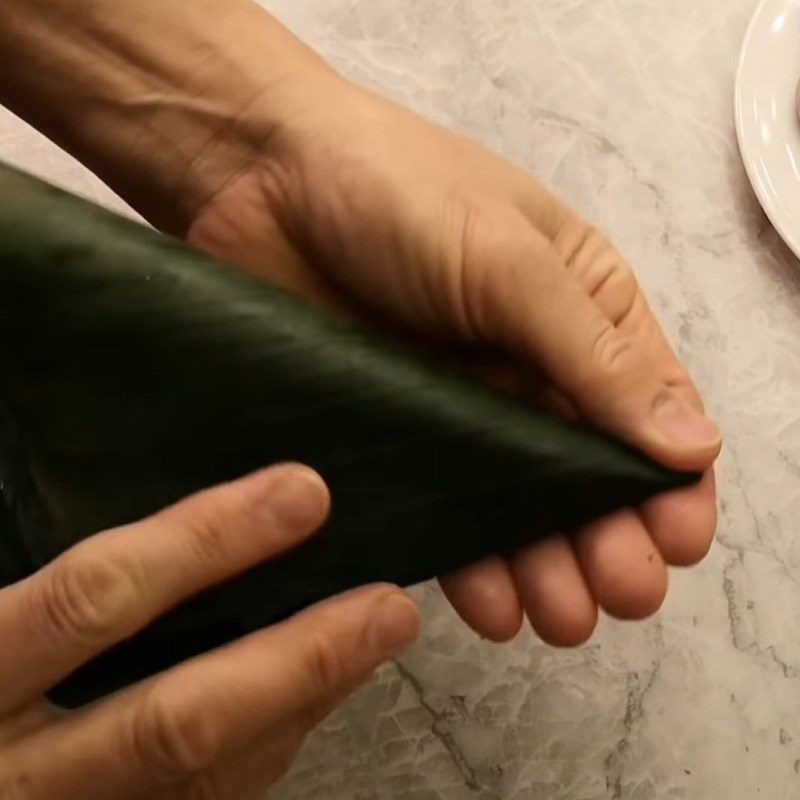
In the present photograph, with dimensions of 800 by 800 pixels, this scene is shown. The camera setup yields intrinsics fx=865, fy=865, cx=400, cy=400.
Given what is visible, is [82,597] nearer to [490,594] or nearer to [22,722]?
[22,722]

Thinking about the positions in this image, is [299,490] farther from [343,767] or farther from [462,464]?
[343,767]

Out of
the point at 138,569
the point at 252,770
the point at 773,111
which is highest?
the point at 773,111

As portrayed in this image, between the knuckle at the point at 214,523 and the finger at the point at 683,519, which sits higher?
the finger at the point at 683,519

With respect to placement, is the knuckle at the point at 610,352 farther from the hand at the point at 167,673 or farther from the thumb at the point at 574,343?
the hand at the point at 167,673

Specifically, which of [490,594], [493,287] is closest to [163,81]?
[493,287]

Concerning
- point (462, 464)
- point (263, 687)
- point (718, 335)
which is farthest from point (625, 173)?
point (263, 687)

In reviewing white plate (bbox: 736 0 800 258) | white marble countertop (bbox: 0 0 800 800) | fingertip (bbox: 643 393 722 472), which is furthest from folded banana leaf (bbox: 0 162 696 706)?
white plate (bbox: 736 0 800 258)

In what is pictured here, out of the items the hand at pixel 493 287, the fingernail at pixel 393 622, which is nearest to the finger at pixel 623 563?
the hand at pixel 493 287
